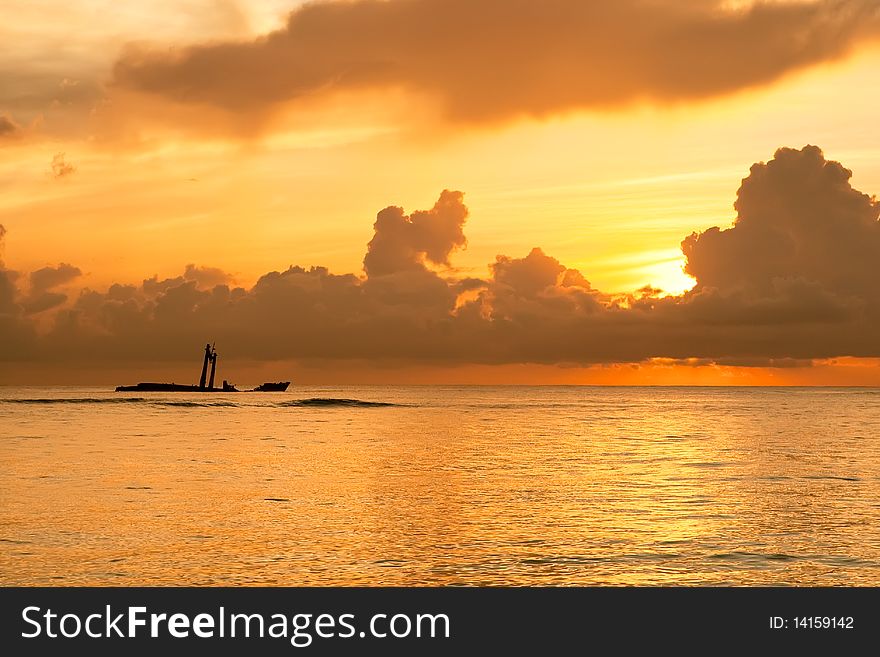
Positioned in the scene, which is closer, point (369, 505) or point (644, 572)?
point (644, 572)

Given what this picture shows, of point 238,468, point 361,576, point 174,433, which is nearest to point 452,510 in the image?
point 361,576

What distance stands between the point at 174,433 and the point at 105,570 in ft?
220

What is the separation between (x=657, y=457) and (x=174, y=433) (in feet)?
159
